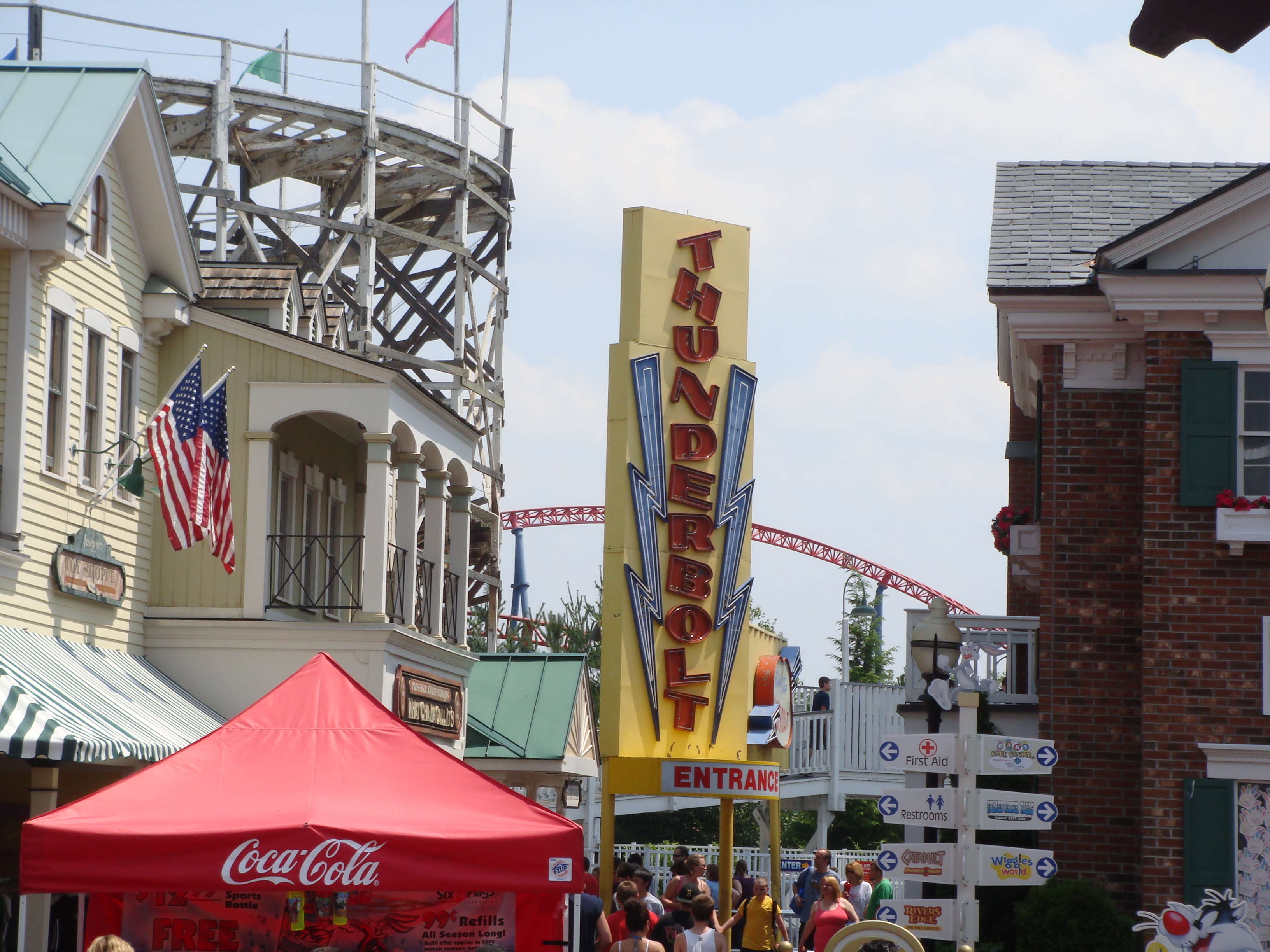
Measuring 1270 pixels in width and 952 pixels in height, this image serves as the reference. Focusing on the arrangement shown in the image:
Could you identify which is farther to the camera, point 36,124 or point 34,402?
point 36,124

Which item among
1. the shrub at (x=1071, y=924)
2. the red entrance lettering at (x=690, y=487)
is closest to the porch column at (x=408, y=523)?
the red entrance lettering at (x=690, y=487)

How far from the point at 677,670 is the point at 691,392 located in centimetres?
345

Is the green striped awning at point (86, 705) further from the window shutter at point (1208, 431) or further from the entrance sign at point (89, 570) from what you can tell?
the window shutter at point (1208, 431)

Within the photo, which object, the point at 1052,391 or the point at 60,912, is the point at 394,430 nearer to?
the point at 60,912

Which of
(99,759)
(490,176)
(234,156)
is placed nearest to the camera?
(99,759)

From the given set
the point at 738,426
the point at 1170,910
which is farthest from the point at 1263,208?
the point at 1170,910

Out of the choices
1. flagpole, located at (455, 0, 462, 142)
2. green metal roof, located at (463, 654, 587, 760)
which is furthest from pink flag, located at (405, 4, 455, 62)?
green metal roof, located at (463, 654, 587, 760)

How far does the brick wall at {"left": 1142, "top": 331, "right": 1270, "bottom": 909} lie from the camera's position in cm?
1755

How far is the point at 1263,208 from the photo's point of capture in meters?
18.3

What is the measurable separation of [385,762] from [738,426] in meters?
11.8

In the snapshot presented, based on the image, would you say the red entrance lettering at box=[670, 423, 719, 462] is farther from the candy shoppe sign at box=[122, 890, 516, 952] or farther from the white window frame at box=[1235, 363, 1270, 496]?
the candy shoppe sign at box=[122, 890, 516, 952]

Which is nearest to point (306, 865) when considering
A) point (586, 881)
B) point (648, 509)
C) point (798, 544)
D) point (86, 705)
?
point (586, 881)

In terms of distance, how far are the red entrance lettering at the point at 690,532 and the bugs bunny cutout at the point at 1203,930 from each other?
8.19 meters

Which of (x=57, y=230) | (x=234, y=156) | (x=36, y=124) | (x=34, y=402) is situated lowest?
(x=34, y=402)
